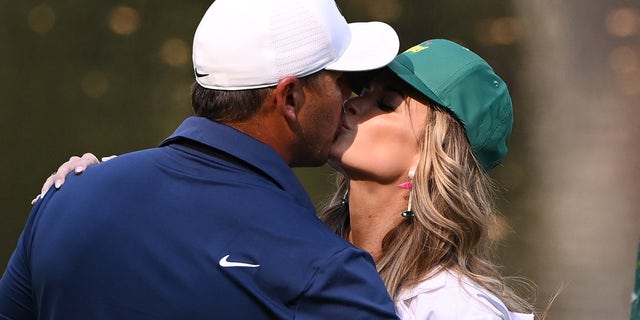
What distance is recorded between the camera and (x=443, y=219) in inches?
87.7

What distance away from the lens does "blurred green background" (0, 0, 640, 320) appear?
3789 millimetres

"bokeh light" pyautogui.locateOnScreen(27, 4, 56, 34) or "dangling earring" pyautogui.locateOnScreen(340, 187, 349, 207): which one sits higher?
"bokeh light" pyautogui.locateOnScreen(27, 4, 56, 34)

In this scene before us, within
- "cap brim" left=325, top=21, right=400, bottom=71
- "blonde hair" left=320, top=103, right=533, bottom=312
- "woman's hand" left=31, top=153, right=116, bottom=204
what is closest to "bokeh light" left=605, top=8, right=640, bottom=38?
"blonde hair" left=320, top=103, right=533, bottom=312

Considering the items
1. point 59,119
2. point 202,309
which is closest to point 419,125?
point 202,309

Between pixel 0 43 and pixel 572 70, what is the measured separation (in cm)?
215

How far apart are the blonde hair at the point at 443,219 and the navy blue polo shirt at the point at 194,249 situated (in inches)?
23.6

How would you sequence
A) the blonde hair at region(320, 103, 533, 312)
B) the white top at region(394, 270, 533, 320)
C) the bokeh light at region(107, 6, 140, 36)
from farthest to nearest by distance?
the bokeh light at region(107, 6, 140, 36) < the blonde hair at region(320, 103, 533, 312) < the white top at region(394, 270, 533, 320)

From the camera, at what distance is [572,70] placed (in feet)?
12.4

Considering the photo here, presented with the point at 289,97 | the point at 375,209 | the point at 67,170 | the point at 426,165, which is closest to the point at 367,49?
the point at 289,97

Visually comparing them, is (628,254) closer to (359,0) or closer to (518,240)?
(518,240)

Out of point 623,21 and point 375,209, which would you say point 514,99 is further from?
point 375,209

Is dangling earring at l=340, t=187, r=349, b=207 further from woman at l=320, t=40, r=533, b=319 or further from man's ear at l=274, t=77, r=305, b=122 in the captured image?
man's ear at l=274, t=77, r=305, b=122

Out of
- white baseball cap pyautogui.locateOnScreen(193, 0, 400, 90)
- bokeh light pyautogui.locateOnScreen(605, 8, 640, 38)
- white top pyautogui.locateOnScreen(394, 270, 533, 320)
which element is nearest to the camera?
white baseball cap pyautogui.locateOnScreen(193, 0, 400, 90)

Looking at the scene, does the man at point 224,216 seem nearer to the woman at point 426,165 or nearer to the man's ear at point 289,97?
the man's ear at point 289,97
